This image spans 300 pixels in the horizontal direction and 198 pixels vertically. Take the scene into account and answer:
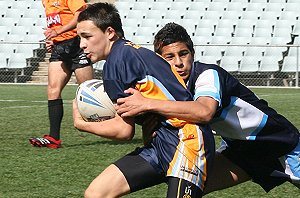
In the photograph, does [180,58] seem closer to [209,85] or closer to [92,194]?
[209,85]

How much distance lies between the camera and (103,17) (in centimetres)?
391

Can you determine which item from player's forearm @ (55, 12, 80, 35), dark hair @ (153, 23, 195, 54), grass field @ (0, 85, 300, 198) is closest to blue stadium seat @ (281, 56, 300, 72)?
grass field @ (0, 85, 300, 198)

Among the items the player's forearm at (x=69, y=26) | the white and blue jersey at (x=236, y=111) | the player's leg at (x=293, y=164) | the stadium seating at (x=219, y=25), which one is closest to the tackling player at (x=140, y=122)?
the white and blue jersey at (x=236, y=111)

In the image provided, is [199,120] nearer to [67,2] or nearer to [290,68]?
[67,2]

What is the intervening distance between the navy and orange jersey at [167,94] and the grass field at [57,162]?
6.27ft

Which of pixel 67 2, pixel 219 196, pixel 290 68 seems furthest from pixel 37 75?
pixel 219 196

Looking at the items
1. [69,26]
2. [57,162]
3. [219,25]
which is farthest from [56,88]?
[219,25]

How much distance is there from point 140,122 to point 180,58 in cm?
42

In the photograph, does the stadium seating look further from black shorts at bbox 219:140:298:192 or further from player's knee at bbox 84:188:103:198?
player's knee at bbox 84:188:103:198

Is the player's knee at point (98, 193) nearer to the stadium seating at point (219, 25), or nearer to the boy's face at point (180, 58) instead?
the boy's face at point (180, 58)

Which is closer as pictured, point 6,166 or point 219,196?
point 219,196

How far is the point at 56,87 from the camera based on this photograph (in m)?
8.13

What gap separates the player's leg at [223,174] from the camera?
14.6 ft

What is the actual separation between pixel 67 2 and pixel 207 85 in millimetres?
4781
